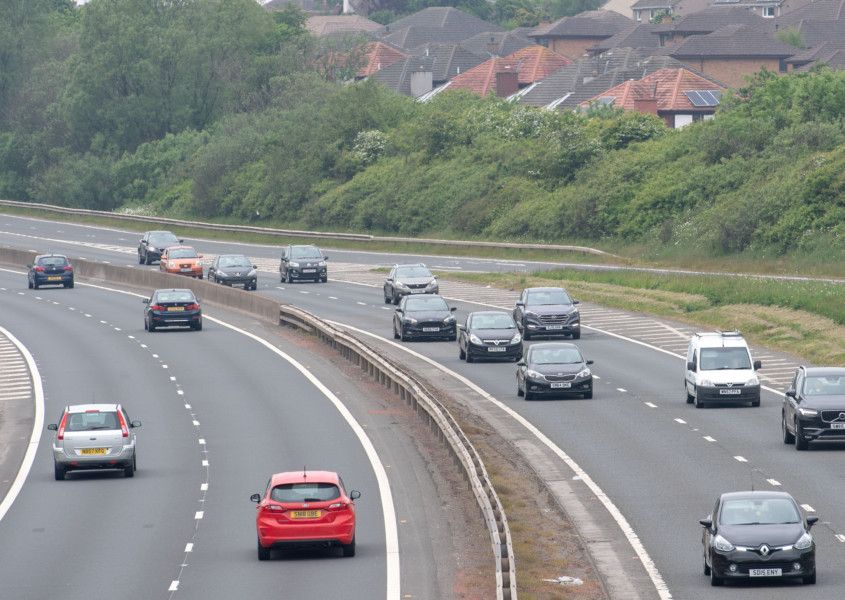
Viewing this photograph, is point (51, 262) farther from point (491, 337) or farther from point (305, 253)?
point (491, 337)

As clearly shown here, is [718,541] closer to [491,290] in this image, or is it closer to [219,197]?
[491,290]

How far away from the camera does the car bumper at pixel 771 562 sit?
23.9 m

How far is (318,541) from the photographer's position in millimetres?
26859

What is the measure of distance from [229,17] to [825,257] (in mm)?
79097

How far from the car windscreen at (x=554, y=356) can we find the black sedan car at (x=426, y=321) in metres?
13.4

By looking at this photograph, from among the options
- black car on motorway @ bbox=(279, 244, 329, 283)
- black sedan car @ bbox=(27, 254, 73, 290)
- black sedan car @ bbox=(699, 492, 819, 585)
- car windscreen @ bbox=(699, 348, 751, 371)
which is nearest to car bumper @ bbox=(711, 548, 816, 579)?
black sedan car @ bbox=(699, 492, 819, 585)

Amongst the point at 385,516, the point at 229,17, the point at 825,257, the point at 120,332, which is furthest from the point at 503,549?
the point at 229,17

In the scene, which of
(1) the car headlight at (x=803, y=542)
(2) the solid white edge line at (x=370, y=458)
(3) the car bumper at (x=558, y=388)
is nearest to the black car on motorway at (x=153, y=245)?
(2) the solid white edge line at (x=370, y=458)

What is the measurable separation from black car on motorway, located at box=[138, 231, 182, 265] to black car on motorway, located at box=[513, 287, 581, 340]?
37.3 meters

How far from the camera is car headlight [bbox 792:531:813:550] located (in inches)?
939

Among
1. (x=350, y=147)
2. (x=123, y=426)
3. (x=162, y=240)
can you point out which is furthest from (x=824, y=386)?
(x=350, y=147)

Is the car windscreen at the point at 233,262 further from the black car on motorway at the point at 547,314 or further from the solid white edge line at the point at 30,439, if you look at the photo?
the black car on motorway at the point at 547,314

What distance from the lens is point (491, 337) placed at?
52.5 m

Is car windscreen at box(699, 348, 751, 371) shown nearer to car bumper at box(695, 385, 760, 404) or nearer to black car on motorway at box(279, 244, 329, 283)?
car bumper at box(695, 385, 760, 404)
